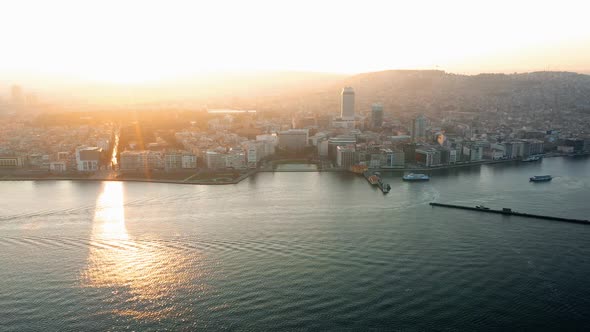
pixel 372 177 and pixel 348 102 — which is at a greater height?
pixel 348 102

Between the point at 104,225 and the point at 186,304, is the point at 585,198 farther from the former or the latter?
the point at 104,225

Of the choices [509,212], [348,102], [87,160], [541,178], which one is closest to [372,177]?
[509,212]

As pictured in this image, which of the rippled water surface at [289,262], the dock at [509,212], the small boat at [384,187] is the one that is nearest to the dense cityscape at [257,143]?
the small boat at [384,187]

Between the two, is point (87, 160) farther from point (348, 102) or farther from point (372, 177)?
point (348, 102)

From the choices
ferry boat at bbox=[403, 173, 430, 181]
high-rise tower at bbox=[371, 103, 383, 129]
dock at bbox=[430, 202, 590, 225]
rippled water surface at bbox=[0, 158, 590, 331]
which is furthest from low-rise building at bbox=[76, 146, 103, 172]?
high-rise tower at bbox=[371, 103, 383, 129]

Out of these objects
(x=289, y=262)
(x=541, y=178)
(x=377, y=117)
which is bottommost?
(x=289, y=262)

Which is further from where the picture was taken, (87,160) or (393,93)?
(393,93)

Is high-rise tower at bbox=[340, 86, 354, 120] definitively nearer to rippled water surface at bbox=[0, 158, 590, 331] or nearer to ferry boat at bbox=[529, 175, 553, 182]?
ferry boat at bbox=[529, 175, 553, 182]
